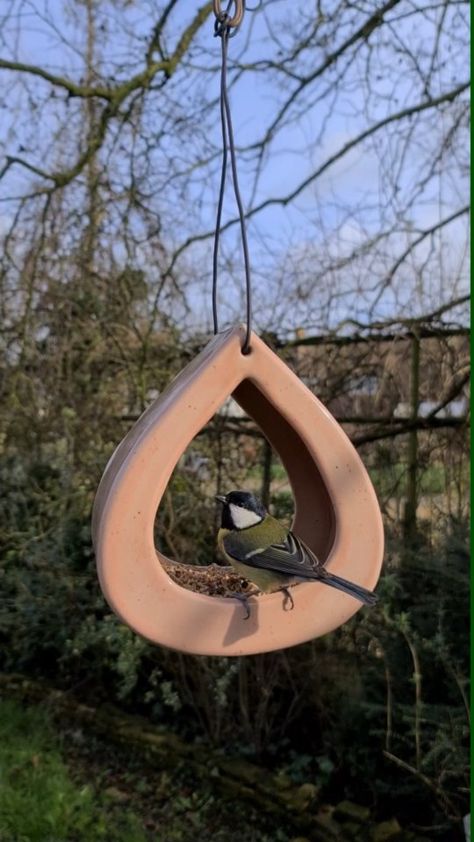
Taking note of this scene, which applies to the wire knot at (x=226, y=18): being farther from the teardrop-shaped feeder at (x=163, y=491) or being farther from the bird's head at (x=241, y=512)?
the bird's head at (x=241, y=512)

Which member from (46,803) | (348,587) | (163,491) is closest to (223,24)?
(163,491)

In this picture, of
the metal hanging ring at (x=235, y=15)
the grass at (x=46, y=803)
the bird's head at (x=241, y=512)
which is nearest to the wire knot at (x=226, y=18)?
the metal hanging ring at (x=235, y=15)

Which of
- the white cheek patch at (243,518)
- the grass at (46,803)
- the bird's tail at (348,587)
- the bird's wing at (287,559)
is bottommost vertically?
the grass at (46,803)

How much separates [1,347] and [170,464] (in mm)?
3424

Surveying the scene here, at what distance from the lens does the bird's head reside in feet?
3.89

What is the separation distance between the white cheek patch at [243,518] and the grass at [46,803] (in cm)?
214

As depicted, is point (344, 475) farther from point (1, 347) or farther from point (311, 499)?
point (1, 347)

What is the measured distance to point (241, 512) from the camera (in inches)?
47.0

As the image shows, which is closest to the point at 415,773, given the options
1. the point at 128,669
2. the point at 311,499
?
the point at 128,669

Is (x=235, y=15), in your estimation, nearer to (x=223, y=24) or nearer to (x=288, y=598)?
(x=223, y=24)

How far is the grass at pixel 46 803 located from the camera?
2.81m

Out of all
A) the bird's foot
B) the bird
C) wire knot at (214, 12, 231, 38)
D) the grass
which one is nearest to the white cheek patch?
the bird

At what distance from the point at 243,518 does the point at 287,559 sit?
134mm

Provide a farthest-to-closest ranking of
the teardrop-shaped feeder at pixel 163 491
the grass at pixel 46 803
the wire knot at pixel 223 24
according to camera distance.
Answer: the grass at pixel 46 803, the wire knot at pixel 223 24, the teardrop-shaped feeder at pixel 163 491
